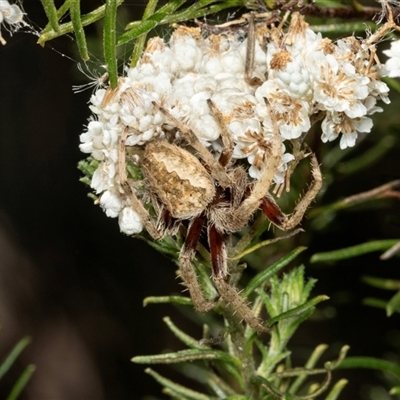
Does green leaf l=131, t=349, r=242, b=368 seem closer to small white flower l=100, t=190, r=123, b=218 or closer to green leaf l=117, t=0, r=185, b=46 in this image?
small white flower l=100, t=190, r=123, b=218

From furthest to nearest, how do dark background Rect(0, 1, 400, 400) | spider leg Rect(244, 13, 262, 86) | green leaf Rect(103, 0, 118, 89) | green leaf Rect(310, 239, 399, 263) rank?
dark background Rect(0, 1, 400, 400)
green leaf Rect(310, 239, 399, 263)
spider leg Rect(244, 13, 262, 86)
green leaf Rect(103, 0, 118, 89)

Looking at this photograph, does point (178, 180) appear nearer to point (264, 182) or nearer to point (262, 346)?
point (264, 182)

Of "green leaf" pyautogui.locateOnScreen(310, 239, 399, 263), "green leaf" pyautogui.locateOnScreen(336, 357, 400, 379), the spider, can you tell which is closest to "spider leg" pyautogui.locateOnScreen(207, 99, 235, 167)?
the spider

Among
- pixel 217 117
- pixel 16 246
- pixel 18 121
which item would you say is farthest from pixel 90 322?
pixel 217 117

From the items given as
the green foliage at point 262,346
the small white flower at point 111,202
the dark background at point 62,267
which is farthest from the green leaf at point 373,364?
the dark background at point 62,267

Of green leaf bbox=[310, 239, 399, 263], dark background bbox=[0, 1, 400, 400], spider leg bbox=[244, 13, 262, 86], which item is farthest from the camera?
dark background bbox=[0, 1, 400, 400]

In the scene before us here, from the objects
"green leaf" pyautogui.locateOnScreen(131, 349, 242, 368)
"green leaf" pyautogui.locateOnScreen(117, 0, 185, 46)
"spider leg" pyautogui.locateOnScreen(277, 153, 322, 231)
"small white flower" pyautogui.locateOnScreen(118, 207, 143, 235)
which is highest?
"green leaf" pyautogui.locateOnScreen(117, 0, 185, 46)

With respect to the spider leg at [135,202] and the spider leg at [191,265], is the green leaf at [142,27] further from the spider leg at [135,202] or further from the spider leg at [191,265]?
the spider leg at [191,265]
